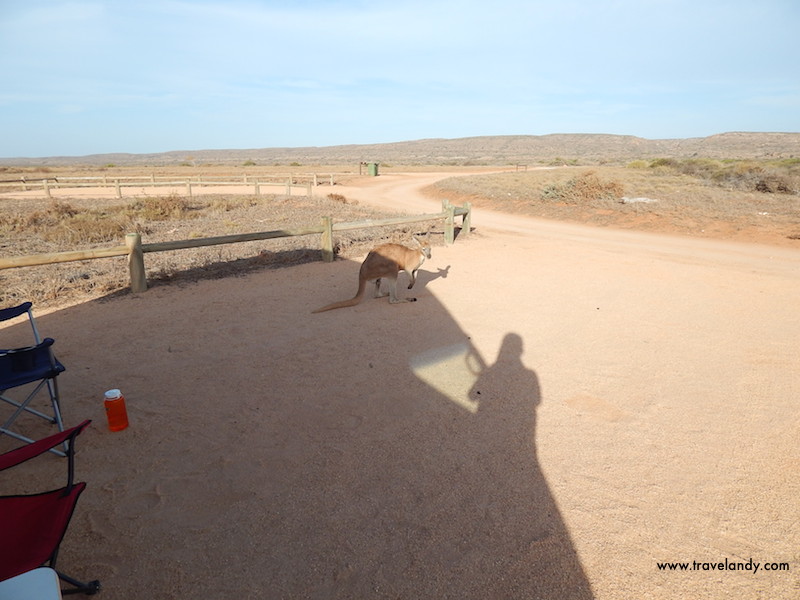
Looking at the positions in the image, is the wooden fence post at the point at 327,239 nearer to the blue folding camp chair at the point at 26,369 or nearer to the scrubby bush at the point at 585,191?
the blue folding camp chair at the point at 26,369

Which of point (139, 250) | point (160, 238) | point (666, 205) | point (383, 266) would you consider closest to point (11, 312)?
point (139, 250)

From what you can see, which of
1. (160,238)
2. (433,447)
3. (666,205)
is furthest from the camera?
(666,205)

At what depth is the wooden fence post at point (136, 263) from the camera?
6988 millimetres

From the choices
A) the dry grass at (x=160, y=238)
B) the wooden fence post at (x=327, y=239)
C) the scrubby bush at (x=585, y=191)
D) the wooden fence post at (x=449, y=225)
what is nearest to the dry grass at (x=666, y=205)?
the scrubby bush at (x=585, y=191)

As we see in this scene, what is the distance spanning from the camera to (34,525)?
2162mm

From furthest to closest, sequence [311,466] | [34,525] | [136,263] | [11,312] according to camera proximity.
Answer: [136,263] < [11,312] < [311,466] < [34,525]

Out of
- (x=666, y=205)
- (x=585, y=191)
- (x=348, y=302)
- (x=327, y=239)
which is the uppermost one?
(x=585, y=191)

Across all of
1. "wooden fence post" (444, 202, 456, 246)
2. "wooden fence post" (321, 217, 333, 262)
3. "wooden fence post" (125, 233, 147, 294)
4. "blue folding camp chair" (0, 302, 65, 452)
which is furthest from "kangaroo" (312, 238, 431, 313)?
"wooden fence post" (444, 202, 456, 246)

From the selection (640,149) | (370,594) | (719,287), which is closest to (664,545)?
(370,594)

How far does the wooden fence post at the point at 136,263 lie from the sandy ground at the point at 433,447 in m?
0.44

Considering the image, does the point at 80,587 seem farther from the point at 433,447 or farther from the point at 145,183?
the point at 145,183

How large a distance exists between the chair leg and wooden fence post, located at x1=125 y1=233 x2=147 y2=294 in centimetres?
549

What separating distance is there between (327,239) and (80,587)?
298 inches

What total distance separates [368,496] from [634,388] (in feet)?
9.58
